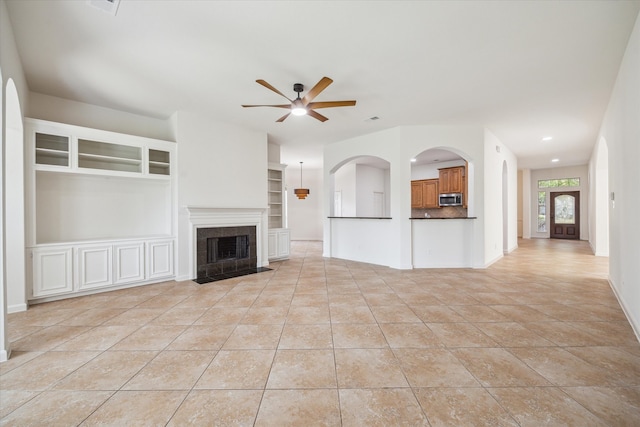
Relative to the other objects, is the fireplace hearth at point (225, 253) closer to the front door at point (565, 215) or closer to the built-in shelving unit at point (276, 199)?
the built-in shelving unit at point (276, 199)

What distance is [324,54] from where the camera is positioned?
3.00m

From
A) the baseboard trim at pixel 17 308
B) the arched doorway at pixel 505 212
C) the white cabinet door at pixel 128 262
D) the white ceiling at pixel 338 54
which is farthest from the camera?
the arched doorway at pixel 505 212

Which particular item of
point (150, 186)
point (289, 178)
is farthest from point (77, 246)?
point (289, 178)

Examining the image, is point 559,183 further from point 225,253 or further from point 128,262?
point 128,262

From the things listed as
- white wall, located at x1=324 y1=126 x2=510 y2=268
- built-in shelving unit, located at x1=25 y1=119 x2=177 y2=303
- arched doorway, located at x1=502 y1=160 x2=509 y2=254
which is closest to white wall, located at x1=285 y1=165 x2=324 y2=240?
white wall, located at x1=324 y1=126 x2=510 y2=268

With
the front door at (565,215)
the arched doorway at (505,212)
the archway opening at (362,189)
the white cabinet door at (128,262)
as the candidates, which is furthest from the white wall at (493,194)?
the white cabinet door at (128,262)

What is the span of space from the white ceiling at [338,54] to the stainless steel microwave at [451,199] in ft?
11.4

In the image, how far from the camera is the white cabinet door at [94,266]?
3876mm

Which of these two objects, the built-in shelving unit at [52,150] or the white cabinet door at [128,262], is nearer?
the built-in shelving unit at [52,150]

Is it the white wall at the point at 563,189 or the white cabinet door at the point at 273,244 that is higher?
the white wall at the point at 563,189

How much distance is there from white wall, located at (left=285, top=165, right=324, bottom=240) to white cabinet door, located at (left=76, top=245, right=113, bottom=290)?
7886 millimetres

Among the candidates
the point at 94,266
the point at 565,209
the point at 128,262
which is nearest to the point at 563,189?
the point at 565,209

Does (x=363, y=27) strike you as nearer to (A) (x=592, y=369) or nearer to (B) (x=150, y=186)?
(A) (x=592, y=369)

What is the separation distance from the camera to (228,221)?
5.33m
